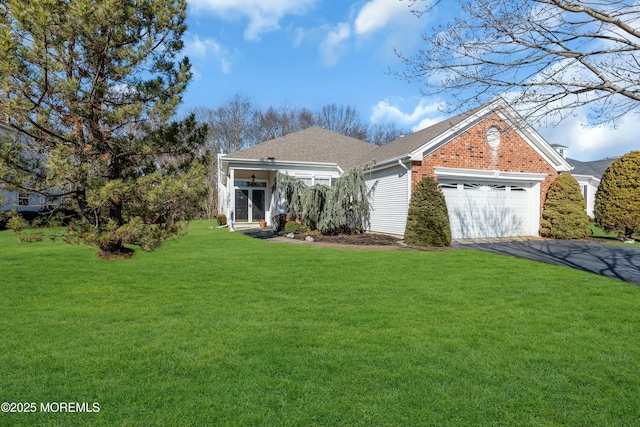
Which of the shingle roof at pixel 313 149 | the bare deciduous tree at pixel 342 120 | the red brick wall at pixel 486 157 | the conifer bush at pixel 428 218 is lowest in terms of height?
the conifer bush at pixel 428 218

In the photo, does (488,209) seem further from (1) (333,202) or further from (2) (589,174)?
(2) (589,174)

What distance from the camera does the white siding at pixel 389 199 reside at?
12711mm

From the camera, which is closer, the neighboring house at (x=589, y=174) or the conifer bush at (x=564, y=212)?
Result: the conifer bush at (x=564, y=212)

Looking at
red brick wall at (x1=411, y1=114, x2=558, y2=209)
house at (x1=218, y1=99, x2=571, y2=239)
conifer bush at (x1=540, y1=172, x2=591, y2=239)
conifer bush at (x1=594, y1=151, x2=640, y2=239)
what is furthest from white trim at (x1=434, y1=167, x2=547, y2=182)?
conifer bush at (x1=594, y1=151, x2=640, y2=239)

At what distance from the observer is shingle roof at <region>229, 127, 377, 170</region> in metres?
17.8

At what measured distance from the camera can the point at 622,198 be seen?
1317cm

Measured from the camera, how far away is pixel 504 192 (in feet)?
45.8

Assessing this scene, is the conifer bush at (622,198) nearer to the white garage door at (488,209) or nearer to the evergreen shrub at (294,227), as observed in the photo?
the white garage door at (488,209)

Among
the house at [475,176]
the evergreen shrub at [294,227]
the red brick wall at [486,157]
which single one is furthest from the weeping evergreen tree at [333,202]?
the red brick wall at [486,157]

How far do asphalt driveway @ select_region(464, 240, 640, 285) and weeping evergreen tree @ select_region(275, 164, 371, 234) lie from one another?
424 cm

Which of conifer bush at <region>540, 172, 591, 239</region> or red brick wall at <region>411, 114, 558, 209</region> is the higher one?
red brick wall at <region>411, 114, 558, 209</region>

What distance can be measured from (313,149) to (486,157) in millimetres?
8995

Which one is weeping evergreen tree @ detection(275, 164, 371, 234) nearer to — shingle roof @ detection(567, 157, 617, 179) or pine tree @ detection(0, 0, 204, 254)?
pine tree @ detection(0, 0, 204, 254)

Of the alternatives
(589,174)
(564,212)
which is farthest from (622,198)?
(589,174)
